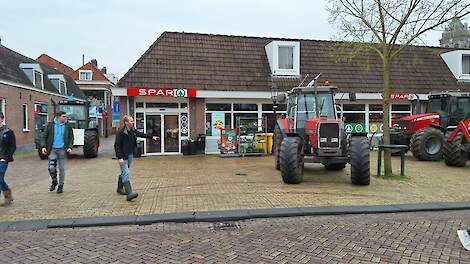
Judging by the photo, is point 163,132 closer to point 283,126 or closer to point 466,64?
point 283,126

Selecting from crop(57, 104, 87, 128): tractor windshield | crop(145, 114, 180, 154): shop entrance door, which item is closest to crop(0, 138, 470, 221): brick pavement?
crop(145, 114, 180, 154): shop entrance door

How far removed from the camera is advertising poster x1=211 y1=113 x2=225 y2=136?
18.2 metres

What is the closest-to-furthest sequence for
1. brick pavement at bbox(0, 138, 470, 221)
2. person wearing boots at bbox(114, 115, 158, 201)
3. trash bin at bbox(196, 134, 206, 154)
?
brick pavement at bbox(0, 138, 470, 221) < person wearing boots at bbox(114, 115, 158, 201) < trash bin at bbox(196, 134, 206, 154)

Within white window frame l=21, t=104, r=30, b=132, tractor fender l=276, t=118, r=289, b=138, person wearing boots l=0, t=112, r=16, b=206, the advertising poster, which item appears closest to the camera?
person wearing boots l=0, t=112, r=16, b=206

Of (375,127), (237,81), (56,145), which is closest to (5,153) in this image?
(56,145)

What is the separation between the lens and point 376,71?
68.1 feet

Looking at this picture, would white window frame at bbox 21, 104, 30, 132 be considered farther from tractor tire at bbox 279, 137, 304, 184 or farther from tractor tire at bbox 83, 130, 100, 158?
tractor tire at bbox 279, 137, 304, 184

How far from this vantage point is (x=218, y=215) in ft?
21.4

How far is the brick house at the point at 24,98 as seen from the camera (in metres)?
20.3

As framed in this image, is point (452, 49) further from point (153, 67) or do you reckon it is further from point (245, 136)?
point (153, 67)

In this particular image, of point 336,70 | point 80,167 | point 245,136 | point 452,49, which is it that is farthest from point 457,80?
point 80,167

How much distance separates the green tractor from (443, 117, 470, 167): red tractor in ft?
44.9

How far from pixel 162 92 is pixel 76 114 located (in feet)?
14.6

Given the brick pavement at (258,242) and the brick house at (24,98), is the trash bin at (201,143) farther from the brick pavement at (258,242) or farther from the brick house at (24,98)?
the brick pavement at (258,242)
